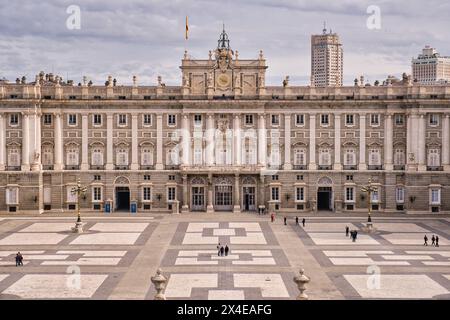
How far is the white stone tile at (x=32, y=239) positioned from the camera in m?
60.3

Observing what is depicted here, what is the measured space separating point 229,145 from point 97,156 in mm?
16789

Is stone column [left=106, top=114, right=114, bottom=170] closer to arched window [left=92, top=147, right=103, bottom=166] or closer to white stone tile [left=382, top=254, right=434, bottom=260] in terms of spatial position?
arched window [left=92, top=147, right=103, bottom=166]

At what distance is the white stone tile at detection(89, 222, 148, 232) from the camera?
67938mm

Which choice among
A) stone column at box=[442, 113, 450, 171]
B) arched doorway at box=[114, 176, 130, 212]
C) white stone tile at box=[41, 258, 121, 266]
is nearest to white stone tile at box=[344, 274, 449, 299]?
white stone tile at box=[41, 258, 121, 266]

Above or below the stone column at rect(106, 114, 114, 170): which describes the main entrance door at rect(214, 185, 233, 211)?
below

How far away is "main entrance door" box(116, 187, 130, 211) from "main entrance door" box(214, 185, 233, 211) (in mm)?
11474


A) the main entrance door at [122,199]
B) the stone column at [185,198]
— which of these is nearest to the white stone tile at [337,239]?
the stone column at [185,198]

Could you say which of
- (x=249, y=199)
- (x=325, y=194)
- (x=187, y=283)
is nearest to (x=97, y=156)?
(x=249, y=199)

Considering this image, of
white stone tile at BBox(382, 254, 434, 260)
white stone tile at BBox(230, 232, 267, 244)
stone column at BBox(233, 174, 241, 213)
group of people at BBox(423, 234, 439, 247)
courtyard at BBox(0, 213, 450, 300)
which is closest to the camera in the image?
courtyard at BBox(0, 213, 450, 300)

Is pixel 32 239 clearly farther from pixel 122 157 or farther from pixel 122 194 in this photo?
pixel 122 194

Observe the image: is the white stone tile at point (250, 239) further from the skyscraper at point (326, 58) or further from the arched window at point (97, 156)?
the skyscraper at point (326, 58)
